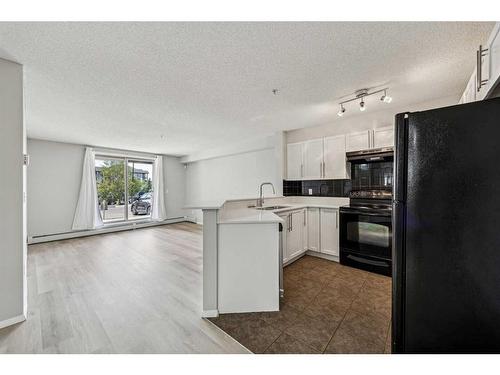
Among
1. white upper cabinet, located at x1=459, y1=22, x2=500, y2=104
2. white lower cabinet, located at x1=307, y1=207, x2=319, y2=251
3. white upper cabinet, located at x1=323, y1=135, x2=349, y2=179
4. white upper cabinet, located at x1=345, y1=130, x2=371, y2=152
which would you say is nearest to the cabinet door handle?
A: white upper cabinet, located at x1=459, y1=22, x2=500, y2=104

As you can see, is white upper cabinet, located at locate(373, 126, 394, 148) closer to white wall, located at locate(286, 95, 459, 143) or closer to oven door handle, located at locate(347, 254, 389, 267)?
white wall, located at locate(286, 95, 459, 143)

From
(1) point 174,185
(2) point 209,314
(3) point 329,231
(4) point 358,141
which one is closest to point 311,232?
(3) point 329,231

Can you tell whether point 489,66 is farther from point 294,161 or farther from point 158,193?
point 158,193

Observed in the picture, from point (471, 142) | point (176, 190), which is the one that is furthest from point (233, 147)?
point (471, 142)

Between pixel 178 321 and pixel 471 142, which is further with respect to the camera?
pixel 178 321

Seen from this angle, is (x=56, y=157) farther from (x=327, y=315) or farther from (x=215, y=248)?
(x=327, y=315)

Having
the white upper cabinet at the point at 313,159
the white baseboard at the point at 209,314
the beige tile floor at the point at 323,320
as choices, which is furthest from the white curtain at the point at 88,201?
the white upper cabinet at the point at 313,159

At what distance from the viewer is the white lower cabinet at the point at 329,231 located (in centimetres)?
322

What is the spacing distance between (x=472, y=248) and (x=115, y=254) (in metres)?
4.70

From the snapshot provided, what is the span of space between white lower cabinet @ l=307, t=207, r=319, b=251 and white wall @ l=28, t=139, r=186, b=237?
228 inches

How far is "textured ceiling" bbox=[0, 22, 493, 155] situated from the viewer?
1445 mm

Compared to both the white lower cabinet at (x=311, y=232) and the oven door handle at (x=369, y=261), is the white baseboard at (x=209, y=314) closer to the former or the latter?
the white lower cabinet at (x=311, y=232)

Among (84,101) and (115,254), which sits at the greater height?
A: (84,101)

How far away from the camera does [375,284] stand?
2.51 m
